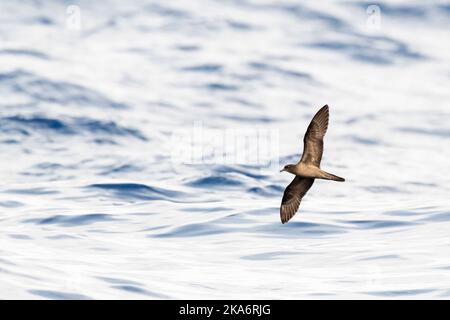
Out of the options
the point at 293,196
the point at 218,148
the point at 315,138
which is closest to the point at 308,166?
the point at 315,138

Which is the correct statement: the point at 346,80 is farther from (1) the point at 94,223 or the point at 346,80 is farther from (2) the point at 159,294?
(2) the point at 159,294

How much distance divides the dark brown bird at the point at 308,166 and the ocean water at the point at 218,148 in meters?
0.87

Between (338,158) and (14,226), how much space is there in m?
10.5

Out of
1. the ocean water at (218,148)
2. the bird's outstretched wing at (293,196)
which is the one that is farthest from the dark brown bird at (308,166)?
the ocean water at (218,148)

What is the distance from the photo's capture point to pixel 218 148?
78.1 feet

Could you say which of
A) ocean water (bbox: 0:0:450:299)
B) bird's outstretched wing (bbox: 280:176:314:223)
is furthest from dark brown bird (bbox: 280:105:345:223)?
ocean water (bbox: 0:0:450:299)

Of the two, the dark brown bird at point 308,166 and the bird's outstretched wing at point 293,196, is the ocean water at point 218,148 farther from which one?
the dark brown bird at point 308,166

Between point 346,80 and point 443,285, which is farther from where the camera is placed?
point 346,80

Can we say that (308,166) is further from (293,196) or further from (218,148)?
(218,148)

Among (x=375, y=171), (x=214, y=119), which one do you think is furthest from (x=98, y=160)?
(x=375, y=171)

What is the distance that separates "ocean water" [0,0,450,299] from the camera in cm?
1220

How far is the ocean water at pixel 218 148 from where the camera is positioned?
12203 mm

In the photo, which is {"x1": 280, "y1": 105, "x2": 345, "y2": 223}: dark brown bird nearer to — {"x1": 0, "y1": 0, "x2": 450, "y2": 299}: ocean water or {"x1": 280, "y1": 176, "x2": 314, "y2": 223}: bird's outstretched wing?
{"x1": 280, "y1": 176, "x2": 314, "y2": 223}: bird's outstretched wing
